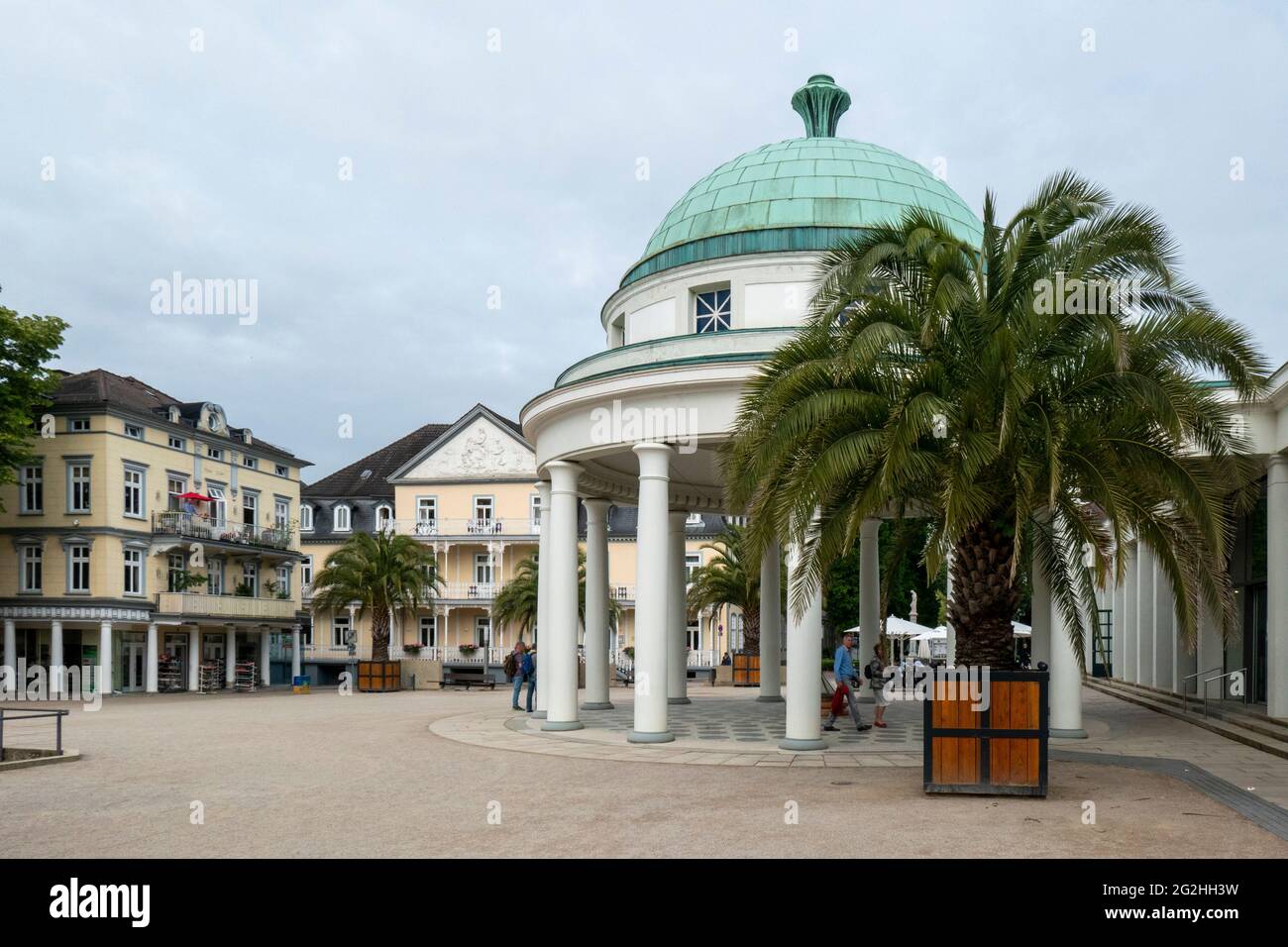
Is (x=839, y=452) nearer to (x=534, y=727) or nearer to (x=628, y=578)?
(x=534, y=727)

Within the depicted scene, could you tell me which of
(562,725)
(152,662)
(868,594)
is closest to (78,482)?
(152,662)

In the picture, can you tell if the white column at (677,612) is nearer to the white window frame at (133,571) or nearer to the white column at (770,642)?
the white column at (770,642)

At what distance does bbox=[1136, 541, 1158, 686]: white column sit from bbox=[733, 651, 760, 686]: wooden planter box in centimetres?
1311

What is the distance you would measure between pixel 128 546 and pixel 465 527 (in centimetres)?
1781

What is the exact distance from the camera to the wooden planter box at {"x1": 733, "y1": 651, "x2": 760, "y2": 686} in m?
41.0

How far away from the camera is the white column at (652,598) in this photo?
17.6 meters

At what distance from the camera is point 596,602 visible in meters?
23.1

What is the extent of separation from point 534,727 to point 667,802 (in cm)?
930

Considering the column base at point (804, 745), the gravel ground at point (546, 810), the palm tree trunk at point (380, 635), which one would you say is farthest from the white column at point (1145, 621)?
the palm tree trunk at point (380, 635)

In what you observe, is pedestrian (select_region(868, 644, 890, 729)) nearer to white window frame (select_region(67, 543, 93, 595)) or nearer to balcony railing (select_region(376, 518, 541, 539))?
white window frame (select_region(67, 543, 93, 595))

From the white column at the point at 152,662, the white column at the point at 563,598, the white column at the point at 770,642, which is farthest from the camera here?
the white column at the point at 152,662

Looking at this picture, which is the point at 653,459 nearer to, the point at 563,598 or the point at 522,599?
the point at 563,598

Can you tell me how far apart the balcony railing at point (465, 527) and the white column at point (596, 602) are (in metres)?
30.2

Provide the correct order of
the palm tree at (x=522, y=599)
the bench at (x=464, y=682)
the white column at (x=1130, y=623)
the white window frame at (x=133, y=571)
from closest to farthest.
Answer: the white column at (x=1130, y=623) → the white window frame at (x=133, y=571) → the bench at (x=464, y=682) → the palm tree at (x=522, y=599)
